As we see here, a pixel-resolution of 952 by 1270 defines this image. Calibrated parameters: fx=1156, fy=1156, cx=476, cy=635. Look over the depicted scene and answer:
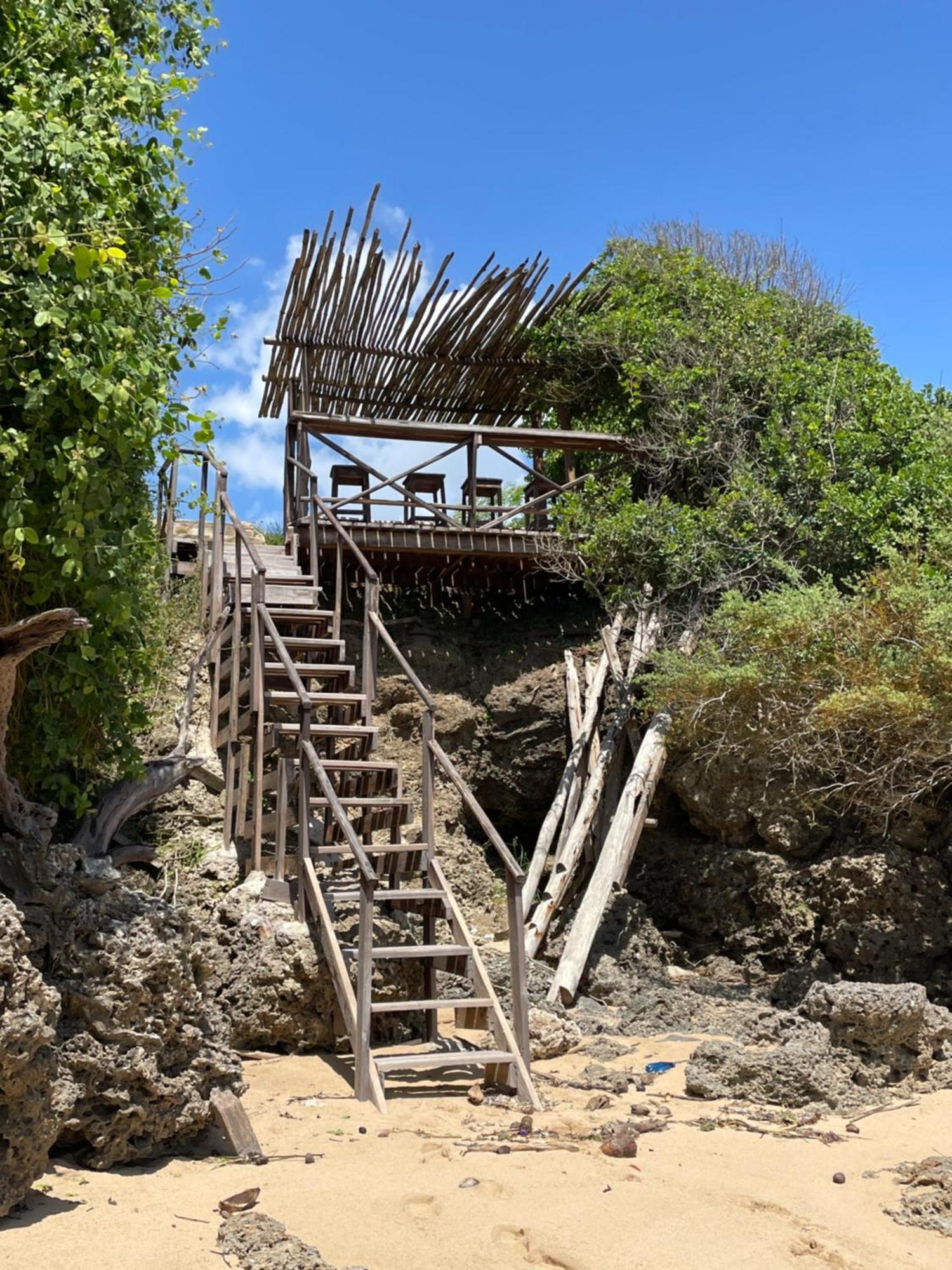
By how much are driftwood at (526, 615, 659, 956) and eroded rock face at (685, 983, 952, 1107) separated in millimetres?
2933

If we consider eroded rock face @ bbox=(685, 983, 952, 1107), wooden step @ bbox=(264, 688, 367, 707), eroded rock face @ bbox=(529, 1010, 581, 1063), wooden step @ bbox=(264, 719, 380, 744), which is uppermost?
wooden step @ bbox=(264, 688, 367, 707)

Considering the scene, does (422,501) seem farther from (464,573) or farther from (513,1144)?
(513,1144)

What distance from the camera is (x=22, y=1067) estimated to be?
4.29 m

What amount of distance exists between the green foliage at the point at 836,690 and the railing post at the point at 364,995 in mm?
3949

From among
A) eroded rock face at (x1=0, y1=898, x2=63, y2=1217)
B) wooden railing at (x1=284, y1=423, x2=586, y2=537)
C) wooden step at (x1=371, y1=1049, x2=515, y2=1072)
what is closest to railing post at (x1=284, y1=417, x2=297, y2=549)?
wooden railing at (x1=284, y1=423, x2=586, y2=537)

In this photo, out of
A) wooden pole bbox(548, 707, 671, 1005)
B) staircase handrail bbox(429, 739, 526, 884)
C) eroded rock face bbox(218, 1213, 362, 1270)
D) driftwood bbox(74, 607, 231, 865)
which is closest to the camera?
eroded rock face bbox(218, 1213, 362, 1270)

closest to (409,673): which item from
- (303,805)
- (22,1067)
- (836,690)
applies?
(303,805)

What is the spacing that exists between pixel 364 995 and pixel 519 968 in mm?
1077

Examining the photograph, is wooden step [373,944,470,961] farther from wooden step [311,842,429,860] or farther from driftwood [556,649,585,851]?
driftwood [556,649,585,851]

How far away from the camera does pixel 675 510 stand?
11562 millimetres

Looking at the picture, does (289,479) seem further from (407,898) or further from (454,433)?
(407,898)

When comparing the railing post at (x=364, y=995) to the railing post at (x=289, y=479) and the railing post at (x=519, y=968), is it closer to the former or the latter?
the railing post at (x=519, y=968)

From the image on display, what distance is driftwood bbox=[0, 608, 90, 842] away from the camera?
484 centimetres

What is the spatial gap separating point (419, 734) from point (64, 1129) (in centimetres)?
741
